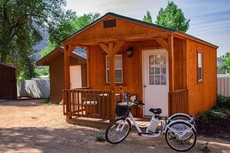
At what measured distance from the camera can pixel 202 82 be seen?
847 cm

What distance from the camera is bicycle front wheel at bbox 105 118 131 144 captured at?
5375mm

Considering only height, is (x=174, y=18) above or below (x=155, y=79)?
above

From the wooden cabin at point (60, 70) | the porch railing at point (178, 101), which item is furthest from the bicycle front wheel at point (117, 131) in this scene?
the wooden cabin at point (60, 70)

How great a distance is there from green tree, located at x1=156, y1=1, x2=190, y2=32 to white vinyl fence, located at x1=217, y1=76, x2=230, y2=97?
12.0m

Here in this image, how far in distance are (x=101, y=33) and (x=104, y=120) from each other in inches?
97.3

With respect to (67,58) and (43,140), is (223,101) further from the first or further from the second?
(43,140)

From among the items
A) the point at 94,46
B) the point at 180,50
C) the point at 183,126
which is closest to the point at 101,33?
the point at 94,46

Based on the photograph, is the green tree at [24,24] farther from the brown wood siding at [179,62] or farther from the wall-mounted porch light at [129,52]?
the brown wood siding at [179,62]

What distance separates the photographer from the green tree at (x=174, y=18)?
2323cm

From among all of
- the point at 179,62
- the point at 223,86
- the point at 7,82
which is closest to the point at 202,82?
the point at 179,62

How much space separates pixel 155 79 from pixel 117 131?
2.58 meters

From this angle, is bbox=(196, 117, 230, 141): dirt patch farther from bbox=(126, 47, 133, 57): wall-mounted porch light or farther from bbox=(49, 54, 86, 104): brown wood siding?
bbox=(49, 54, 86, 104): brown wood siding

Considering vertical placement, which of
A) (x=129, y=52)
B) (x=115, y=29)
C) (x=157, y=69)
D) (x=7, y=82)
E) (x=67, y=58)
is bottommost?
(x=7, y=82)

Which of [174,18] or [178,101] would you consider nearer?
[178,101]
